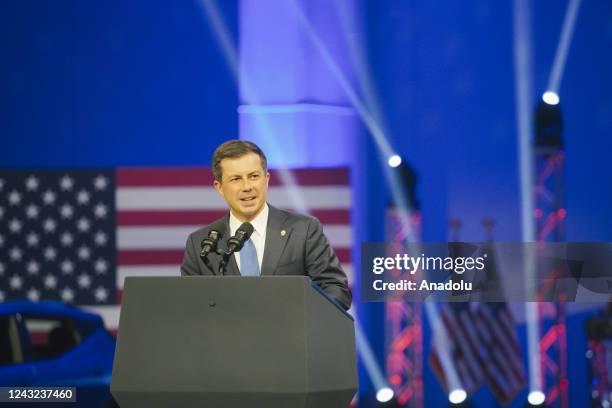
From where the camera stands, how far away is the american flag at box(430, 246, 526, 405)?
6262 millimetres

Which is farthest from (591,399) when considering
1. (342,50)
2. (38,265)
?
(38,265)

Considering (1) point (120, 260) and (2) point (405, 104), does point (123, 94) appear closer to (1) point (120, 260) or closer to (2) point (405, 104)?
(1) point (120, 260)

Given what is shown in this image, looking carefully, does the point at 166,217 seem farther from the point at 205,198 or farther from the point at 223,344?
the point at 223,344

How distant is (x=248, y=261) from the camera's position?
2.79m

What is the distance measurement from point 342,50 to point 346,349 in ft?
12.9

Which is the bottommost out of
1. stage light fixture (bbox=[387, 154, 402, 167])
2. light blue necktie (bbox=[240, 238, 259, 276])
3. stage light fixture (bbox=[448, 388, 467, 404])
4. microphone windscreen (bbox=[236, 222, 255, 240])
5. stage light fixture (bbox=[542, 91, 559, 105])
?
stage light fixture (bbox=[448, 388, 467, 404])

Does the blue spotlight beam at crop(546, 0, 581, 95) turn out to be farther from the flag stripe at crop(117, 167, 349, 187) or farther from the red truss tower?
the flag stripe at crop(117, 167, 349, 187)

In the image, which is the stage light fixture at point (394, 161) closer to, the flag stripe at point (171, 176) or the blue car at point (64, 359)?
the flag stripe at point (171, 176)

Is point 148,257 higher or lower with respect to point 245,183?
lower

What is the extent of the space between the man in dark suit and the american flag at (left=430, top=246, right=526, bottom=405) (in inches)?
142

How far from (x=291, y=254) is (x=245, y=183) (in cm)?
24

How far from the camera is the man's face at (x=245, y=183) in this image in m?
2.79

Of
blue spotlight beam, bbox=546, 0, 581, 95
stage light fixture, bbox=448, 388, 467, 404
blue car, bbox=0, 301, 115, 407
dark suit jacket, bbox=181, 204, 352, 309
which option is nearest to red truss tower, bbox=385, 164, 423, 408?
stage light fixture, bbox=448, 388, 467, 404

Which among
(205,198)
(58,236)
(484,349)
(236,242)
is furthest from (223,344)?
(484,349)
